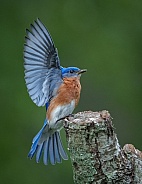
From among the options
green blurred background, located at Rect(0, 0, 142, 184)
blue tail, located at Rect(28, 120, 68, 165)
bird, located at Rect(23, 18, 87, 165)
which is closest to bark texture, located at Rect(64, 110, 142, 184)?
bird, located at Rect(23, 18, 87, 165)

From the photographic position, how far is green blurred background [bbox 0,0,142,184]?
8844 mm

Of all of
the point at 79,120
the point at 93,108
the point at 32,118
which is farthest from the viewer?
the point at 93,108

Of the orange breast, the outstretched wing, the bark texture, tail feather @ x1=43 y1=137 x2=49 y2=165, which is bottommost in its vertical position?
tail feather @ x1=43 y1=137 x2=49 y2=165

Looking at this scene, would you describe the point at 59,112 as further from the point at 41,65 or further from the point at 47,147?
the point at 47,147

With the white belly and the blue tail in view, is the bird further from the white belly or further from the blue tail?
the blue tail

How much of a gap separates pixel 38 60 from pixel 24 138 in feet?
8.57

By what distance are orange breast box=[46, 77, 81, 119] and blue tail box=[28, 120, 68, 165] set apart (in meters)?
0.33

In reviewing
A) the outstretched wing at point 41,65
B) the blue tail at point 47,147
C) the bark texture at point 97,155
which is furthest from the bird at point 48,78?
the bark texture at point 97,155

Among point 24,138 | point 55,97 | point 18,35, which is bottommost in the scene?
point 24,138

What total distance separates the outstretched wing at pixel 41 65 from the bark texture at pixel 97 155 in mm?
1913

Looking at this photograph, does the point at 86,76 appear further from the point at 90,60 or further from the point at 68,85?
the point at 68,85

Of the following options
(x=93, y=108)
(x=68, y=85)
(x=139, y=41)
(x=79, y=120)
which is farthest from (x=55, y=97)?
(x=139, y=41)

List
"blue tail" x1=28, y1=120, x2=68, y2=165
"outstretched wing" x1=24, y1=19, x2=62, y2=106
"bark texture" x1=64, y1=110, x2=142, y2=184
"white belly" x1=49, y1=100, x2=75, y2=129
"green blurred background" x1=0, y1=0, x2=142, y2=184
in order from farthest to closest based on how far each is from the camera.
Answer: "green blurred background" x1=0, y1=0, x2=142, y2=184 → "blue tail" x1=28, y1=120, x2=68, y2=165 → "white belly" x1=49, y1=100, x2=75, y2=129 → "outstretched wing" x1=24, y1=19, x2=62, y2=106 → "bark texture" x1=64, y1=110, x2=142, y2=184

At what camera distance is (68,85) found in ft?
21.4
